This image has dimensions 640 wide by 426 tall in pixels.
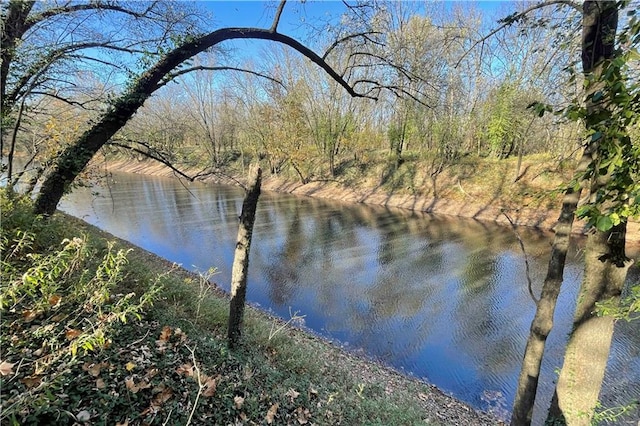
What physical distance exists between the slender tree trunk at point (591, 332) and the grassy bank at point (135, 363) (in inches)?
69.5

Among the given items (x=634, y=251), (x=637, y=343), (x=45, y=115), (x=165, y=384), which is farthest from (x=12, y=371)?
(x=634, y=251)

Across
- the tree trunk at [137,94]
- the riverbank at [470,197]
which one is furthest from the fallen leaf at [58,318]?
the riverbank at [470,197]

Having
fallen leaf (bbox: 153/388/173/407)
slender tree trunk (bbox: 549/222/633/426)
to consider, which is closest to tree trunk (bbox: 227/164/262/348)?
fallen leaf (bbox: 153/388/173/407)

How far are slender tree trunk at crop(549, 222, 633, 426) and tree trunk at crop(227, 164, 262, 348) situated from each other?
3.48m

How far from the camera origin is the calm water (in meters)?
6.85

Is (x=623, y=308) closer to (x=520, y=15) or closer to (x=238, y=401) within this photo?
(x=520, y=15)

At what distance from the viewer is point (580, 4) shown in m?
3.04

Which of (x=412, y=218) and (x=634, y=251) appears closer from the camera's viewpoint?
(x=634, y=251)

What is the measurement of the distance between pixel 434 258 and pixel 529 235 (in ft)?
21.2

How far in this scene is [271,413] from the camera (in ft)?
9.98

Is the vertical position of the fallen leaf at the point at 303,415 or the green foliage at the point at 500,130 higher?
the green foliage at the point at 500,130

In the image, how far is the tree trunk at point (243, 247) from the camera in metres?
3.96

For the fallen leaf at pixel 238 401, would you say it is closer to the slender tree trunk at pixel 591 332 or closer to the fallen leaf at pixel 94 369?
the fallen leaf at pixel 94 369

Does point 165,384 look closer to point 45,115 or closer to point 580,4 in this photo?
point 580,4
